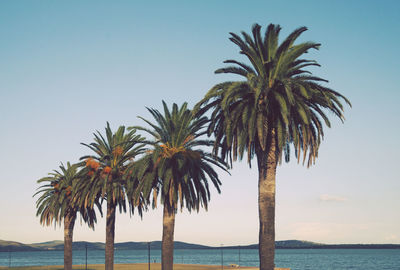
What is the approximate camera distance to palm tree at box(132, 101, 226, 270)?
1597 inches

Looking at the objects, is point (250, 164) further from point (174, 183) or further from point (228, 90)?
Answer: point (174, 183)

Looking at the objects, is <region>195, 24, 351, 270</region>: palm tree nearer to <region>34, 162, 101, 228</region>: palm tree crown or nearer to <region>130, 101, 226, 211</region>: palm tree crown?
<region>130, 101, 226, 211</region>: palm tree crown

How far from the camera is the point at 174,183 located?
40438mm

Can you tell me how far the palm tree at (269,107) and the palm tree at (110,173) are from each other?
17.4 metres

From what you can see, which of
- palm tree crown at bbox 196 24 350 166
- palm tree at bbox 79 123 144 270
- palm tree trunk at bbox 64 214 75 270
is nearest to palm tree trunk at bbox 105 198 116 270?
palm tree at bbox 79 123 144 270

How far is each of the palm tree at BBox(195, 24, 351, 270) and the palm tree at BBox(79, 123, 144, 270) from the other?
17.4m

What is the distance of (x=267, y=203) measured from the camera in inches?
1216

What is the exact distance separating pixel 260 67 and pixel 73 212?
34.8 m

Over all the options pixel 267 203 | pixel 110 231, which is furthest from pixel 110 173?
pixel 267 203

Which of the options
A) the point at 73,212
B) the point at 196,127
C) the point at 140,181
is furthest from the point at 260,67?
the point at 73,212

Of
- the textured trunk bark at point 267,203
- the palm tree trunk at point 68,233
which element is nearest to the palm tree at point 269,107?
the textured trunk bark at point 267,203

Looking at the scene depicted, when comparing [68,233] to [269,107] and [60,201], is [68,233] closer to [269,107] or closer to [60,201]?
[60,201]

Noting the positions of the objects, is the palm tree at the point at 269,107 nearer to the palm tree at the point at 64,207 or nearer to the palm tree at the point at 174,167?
the palm tree at the point at 174,167

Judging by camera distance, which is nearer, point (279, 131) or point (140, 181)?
point (279, 131)
